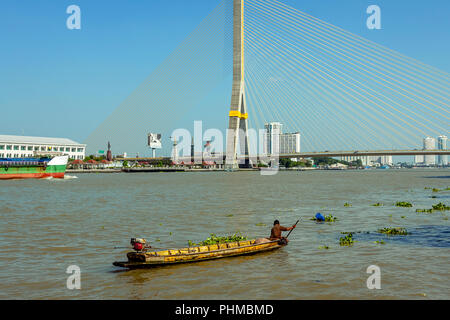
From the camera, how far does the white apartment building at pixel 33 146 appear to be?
14875 centimetres

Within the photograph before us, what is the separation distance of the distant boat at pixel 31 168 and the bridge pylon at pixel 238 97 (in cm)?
4092

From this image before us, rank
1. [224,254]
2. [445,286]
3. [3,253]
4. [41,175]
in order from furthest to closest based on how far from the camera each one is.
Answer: [41,175], [3,253], [224,254], [445,286]

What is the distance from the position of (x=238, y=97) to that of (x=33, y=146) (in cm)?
10015

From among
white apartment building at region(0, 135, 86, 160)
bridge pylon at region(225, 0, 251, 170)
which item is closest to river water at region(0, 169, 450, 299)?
bridge pylon at region(225, 0, 251, 170)

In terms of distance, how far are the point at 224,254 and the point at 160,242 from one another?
4.40 meters

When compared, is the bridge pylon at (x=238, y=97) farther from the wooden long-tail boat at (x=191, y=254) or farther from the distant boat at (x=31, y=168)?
the wooden long-tail boat at (x=191, y=254)

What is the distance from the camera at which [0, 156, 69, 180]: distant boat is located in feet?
278

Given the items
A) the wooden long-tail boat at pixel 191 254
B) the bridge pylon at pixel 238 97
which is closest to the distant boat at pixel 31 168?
the bridge pylon at pixel 238 97

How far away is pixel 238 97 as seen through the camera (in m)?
95.4
